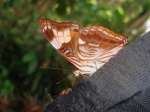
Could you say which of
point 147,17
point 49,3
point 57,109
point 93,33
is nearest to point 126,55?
point 57,109

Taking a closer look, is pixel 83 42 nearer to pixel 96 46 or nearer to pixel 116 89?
pixel 96 46

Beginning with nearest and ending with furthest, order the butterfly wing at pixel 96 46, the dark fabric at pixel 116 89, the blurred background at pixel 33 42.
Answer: the dark fabric at pixel 116 89
the butterfly wing at pixel 96 46
the blurred background at pixel 33 42

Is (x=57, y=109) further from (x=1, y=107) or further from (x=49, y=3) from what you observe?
(x=49, y=3)

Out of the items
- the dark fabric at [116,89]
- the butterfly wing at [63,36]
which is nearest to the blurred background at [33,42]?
the butterfly wing at [63,36]

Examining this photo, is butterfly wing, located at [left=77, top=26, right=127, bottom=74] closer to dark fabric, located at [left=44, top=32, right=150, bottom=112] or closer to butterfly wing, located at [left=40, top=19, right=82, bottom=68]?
butterfly wing, located at [left=40, top=19, right=82, bottom=68]

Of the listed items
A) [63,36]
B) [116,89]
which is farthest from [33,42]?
[116,89]

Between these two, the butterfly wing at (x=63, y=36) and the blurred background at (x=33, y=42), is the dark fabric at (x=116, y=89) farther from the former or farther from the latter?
Result: the blurred background at (x=33, y=42)

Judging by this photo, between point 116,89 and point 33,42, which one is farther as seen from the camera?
point 33,42
